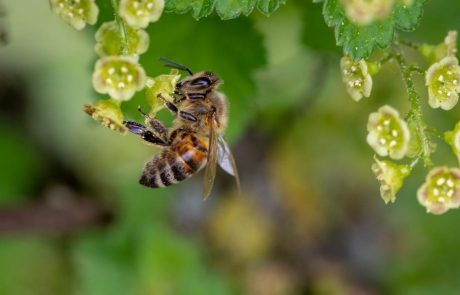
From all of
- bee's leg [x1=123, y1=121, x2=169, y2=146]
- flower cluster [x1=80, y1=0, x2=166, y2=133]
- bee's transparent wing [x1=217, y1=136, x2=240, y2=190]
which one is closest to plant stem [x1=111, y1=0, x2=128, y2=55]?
flower cluster [x1=80, y1=0, x2=166, y2=133]

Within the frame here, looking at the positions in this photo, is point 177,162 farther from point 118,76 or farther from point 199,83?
point 118,76

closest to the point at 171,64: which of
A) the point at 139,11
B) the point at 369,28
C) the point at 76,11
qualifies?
the point at 76,11

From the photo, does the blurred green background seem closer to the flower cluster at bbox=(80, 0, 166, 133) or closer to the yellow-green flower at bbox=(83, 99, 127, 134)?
the flower cluster at bbox=(80, 0, 166, 133)

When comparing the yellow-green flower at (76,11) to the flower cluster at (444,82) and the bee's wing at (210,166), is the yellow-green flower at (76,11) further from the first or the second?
the flower cluster at (444,82)

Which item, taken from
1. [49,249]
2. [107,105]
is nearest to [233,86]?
[107,105]

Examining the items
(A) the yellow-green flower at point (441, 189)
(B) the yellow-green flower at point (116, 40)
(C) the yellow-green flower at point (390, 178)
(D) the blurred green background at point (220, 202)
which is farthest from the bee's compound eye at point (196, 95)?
(D) the blurred green background at point (220, 202)

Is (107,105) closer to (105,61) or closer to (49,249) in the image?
(105,61)
